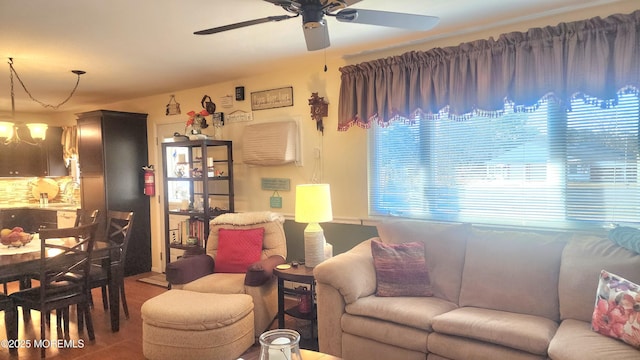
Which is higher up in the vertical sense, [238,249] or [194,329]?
[238,249]

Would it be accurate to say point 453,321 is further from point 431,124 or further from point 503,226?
point 431,124

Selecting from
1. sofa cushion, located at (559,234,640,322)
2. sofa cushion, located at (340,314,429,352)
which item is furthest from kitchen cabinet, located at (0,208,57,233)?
sofa cushion, located at (559,234,640,322)

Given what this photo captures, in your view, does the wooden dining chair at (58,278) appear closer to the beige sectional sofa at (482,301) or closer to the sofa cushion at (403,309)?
the beige sectional sofa at (482,301)

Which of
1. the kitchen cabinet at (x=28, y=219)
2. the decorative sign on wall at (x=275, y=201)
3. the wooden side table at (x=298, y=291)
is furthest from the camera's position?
the kitchen cabinet at (x=28, y=219)

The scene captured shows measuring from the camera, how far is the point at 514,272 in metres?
2.61

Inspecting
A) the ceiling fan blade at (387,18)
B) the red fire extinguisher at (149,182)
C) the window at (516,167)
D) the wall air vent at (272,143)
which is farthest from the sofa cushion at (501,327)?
the red fire extinguisher at (149,182)

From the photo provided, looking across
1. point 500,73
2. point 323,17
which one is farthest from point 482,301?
point 323,17

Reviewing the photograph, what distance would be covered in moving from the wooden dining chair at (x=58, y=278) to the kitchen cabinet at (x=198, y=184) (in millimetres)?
1234

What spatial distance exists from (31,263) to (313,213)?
80.4 inches

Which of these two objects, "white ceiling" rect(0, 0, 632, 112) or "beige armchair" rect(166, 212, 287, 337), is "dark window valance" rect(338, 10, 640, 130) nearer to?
"white ceiling" rect(0, 0, 632, 112)

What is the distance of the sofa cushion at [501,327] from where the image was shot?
2.10 metres

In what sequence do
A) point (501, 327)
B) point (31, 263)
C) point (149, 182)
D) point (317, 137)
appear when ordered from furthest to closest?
point (149, 182) < point (317, 137) < point (31, 263) < point (501, 327)

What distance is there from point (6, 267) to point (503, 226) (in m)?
3.51

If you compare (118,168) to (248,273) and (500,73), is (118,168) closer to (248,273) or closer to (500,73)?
(248,273)
